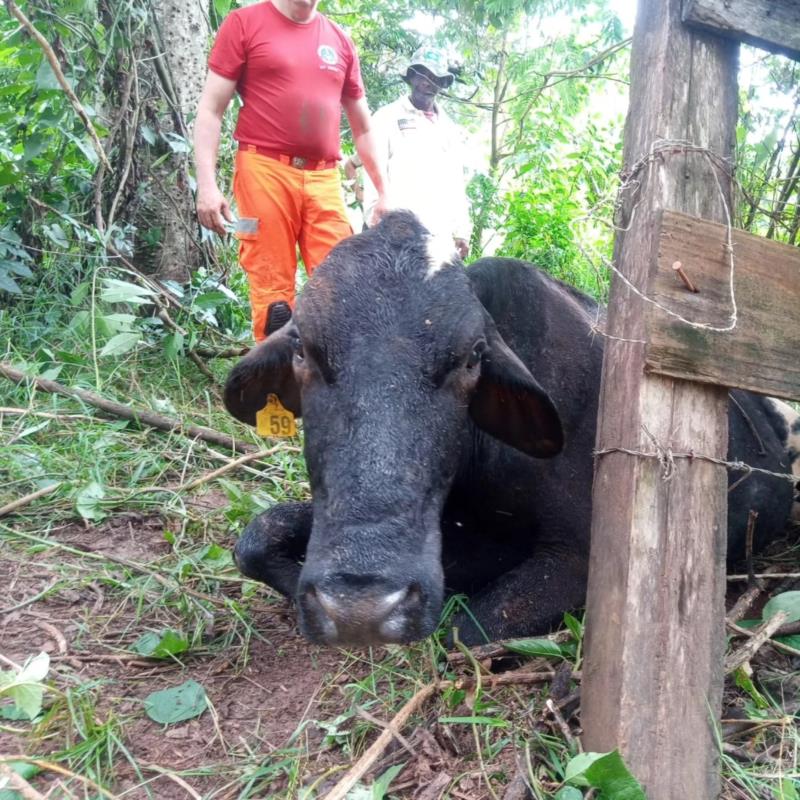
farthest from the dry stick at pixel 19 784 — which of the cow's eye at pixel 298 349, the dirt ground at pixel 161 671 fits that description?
the cow's eye at pixel 298 349

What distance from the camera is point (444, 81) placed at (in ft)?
24.8

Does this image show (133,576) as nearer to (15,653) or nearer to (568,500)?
(15,653)

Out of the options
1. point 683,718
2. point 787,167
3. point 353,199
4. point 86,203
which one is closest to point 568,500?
point 683,718

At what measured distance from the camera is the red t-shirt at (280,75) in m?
4.95

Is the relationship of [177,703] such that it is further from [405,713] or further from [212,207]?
[212,207]

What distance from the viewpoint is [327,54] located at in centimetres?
515

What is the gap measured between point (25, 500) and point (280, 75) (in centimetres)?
289

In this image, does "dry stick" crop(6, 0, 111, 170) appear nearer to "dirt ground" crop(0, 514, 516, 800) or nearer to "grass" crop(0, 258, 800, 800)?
"grass" crop(0, 258, 800, 800)

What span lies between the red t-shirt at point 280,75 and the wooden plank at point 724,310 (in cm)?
336

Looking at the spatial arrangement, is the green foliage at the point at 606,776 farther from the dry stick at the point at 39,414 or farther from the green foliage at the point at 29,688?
the dry stick at the point at 39,414

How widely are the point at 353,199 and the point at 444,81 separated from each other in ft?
8.31

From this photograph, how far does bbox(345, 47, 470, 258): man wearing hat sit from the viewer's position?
22.3ft

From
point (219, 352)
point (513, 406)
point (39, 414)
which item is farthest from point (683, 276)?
point (219, 352)

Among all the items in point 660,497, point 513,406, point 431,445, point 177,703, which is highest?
point 513,406
